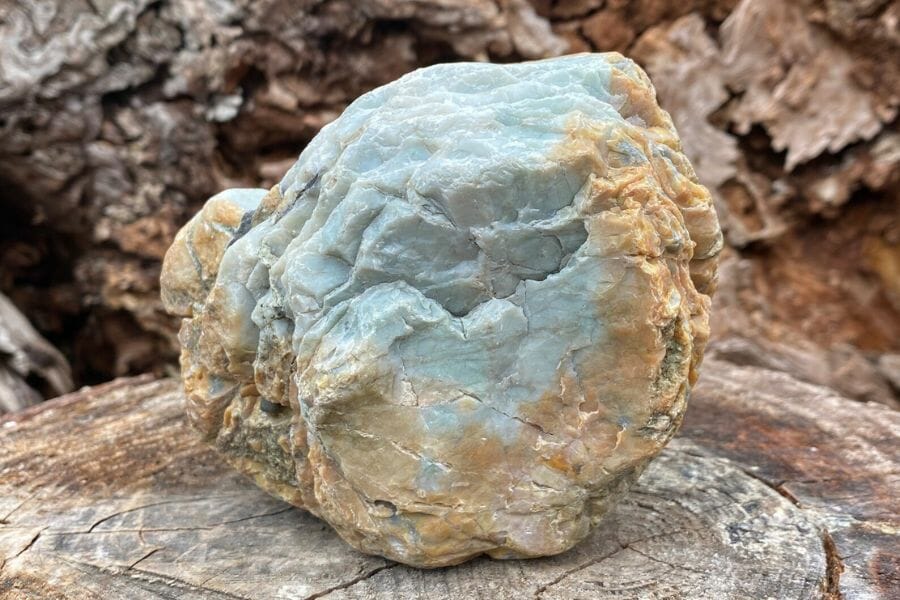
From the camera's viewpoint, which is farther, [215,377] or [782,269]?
[782,269]

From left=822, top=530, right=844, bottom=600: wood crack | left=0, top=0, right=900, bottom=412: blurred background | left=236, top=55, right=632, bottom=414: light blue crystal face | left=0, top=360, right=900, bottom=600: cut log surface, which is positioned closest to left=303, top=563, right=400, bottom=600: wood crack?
left=0, top=360, right=900, bottom=600: cut log surface

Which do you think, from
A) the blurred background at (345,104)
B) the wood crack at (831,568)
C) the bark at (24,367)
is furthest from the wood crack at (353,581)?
the blurred background at (345,104)

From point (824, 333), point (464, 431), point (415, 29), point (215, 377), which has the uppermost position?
point (415, 29)

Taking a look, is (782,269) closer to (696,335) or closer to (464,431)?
(696,335)

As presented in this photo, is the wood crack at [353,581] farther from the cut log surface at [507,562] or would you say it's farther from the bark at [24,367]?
the bark at [24,367]

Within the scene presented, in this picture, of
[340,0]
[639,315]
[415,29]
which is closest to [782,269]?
[415,29]

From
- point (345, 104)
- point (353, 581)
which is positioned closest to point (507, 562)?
point (353, 581)
